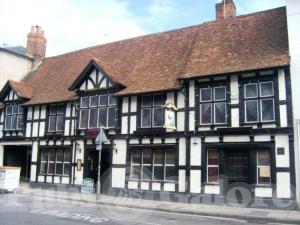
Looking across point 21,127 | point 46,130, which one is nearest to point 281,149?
point 46,130

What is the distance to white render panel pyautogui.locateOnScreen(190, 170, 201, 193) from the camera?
1693cm

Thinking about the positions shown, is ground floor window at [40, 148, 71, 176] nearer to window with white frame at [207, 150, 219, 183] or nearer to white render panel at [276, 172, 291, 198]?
window with white frame at [207, 150, 219, 183]

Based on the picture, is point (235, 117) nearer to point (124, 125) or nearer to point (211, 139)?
point (211, 139)

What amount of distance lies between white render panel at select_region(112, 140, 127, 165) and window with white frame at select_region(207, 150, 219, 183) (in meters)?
4.80

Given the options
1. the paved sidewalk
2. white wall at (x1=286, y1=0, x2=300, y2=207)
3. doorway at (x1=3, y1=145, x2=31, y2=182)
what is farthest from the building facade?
doorway at (x1=3, y1=145, x2=31, y2=182)

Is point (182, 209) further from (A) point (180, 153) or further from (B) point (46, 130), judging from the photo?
(B) point (46, 130)

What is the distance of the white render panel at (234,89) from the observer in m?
16.6

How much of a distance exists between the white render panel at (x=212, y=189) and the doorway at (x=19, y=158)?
611 inches

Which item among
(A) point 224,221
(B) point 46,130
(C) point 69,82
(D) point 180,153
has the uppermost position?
(C) point 69,82

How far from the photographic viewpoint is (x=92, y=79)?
71.2 ft

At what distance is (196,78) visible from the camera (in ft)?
57.3

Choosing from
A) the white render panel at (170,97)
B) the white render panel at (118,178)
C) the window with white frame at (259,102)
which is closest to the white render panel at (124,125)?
the white render panel at (118,178)

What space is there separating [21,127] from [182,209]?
1429 cm

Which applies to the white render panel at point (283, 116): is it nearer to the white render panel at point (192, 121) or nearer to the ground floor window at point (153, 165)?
the white render panel at point (192, 121)
